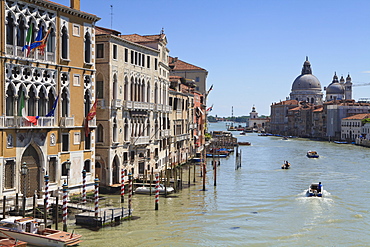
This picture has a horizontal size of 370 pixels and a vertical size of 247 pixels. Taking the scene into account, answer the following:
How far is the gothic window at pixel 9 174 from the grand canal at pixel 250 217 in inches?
107

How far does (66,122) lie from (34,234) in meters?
6.11

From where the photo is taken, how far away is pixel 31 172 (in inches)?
706

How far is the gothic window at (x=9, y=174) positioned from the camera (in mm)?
16859

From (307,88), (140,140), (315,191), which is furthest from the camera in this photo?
(307,88)

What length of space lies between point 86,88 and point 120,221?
6.14m

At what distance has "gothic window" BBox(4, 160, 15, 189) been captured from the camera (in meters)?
16.9

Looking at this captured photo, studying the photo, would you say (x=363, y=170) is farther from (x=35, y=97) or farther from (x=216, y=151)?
(x=35, y=97)

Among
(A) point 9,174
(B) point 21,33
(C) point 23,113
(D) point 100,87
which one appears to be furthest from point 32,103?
(D) point 100,87

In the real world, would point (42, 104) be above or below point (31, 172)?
above

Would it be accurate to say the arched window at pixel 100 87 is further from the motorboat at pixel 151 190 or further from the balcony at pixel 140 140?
the motorboat at pixel 151 190

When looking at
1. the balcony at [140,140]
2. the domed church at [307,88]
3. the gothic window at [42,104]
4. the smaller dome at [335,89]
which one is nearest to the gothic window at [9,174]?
the gothic window at [42,104]

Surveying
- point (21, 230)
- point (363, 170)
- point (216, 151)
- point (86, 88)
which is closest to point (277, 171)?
point (363, 170)

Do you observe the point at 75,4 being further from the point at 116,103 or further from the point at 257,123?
the point at 257,123

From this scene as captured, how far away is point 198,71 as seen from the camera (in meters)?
54.3
